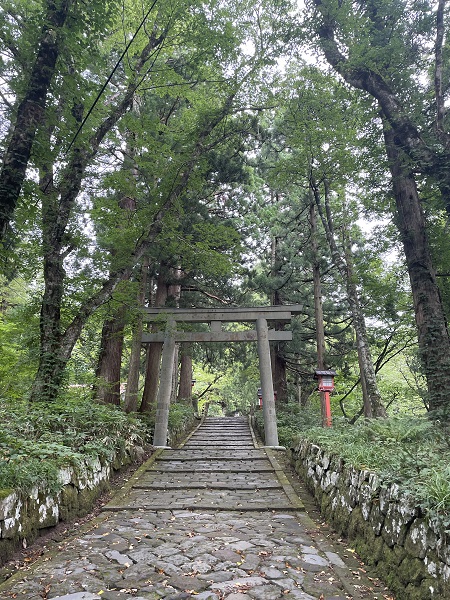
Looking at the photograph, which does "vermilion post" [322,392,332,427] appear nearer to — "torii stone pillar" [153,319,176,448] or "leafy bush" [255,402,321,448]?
"leafy bush" [255,402,321,448]

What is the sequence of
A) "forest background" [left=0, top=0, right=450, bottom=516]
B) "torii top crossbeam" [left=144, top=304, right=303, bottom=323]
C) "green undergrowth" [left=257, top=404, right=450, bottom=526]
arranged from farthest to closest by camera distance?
"torii top crossbeam" [left=144, top=304, right=303, bottom=323] → "forest background" [left=0, top=0, right=450, bottom=516] → "green undergrowth" [left=257, top=404, right=450, bottom=526]

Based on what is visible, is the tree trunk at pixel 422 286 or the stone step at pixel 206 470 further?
the stone step at pixel 206 470

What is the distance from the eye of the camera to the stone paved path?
278 centimetres

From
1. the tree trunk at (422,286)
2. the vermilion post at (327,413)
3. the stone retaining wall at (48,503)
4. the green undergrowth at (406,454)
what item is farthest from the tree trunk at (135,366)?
the tree trunk at (422,286)

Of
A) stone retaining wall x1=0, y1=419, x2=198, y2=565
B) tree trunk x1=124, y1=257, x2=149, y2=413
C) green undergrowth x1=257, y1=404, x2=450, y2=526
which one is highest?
tree trunk x1=124, y1=257, x2=149, y2=413

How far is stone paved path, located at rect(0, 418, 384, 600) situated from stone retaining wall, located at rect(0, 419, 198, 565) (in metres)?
0.30

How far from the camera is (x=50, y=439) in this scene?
4785mm

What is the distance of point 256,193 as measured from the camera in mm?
13500

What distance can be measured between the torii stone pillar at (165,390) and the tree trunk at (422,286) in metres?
6.46

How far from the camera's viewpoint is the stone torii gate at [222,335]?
10.7m

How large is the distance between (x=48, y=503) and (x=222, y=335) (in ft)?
25.6

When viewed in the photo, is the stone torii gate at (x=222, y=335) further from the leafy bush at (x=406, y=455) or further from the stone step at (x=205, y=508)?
the stone step at (x=205, y=508)

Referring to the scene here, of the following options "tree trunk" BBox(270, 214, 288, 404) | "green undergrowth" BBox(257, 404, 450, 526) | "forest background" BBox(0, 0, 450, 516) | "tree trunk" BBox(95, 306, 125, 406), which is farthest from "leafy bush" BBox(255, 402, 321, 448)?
"tree trunk" BBox(95, 306, 125, 406)

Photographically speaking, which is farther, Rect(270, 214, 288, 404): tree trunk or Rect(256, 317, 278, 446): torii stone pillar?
Rect(270, 214, 288, 404): tree trunk
